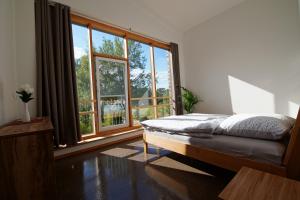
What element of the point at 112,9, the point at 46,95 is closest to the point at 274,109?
the point at 112,9

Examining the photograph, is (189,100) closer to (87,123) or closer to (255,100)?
(255,100)

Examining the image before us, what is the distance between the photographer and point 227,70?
4387 millimetres

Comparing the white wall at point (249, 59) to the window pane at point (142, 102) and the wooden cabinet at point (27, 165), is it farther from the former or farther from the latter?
the wooden cabinet at point (27, 165)

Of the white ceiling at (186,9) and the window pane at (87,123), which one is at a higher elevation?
the white ceiling at (186,9)

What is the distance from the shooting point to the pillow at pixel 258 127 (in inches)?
57.4

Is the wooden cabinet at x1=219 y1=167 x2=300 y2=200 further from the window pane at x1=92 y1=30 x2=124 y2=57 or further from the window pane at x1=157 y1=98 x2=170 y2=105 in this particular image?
the window pane at x1=157 y1=98 x2=170 y2=105

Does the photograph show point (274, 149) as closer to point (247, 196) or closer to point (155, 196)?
point (247, 196)

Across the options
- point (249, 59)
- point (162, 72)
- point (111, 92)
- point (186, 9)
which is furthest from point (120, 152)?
point (186, 9)

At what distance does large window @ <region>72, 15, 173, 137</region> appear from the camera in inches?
130

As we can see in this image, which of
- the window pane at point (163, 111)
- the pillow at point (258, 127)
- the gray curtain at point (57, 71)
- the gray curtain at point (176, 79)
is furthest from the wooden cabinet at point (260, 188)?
the gray curtain at point (176, 79)

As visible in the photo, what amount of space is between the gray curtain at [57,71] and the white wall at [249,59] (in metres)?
3.61

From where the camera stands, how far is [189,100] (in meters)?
4.98

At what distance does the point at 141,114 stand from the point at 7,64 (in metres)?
2.89

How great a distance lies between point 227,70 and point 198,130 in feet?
10.4
